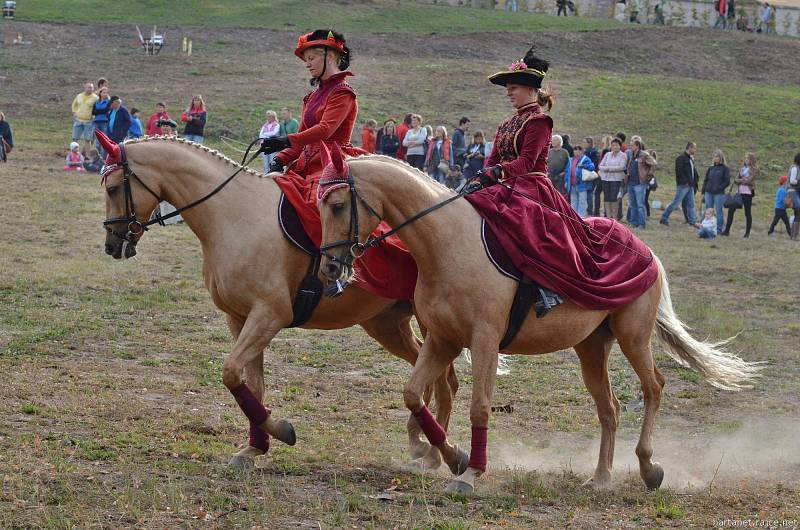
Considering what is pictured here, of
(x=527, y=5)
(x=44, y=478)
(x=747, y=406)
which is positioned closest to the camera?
(x=44, y=478)

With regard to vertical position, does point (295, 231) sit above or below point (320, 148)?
below

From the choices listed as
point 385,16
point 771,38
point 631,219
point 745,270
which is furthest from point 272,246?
point 771,38

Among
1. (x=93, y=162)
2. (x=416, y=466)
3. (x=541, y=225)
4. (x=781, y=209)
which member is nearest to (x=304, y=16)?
(x=93, y=162)

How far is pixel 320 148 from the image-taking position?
28.0ft

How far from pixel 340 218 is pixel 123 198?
6.57 ft

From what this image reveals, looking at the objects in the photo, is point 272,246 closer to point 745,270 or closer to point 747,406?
point 747,406

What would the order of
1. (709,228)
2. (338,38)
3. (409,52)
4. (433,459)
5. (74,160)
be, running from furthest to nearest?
(409,52), (74,160), (709,228), (338,38), (433,459)

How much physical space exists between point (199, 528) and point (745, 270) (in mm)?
14931

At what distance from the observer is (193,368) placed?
11.6 meters

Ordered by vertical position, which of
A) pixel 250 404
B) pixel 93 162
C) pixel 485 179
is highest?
pixel 485 179

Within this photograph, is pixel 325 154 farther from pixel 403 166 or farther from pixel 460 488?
pixel 460 488

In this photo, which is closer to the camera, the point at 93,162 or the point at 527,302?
the point at 527,302

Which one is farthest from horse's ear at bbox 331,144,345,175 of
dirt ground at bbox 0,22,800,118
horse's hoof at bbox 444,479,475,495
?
dirt ground at bbox 0,22,800,118

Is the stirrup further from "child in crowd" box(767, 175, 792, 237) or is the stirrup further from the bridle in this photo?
"child in crowd" box(767, 175, 792, 237)
